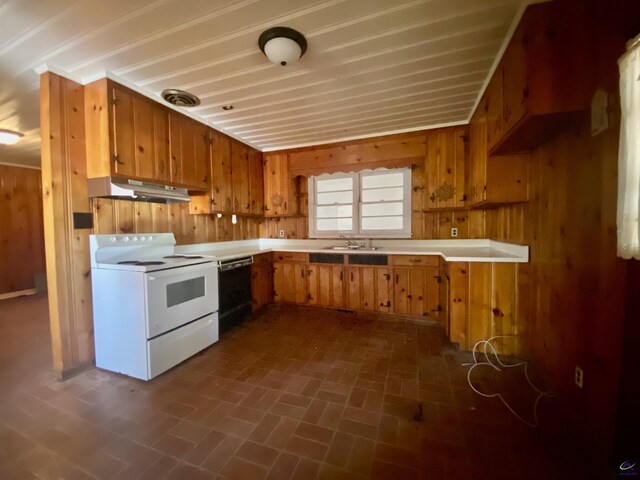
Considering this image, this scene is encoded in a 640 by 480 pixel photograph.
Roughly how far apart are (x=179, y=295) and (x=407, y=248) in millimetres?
2821

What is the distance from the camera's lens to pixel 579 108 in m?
1.27

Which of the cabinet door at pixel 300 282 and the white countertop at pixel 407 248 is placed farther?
the cabinet door at pixel 300 282

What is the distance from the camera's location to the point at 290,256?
3.82m

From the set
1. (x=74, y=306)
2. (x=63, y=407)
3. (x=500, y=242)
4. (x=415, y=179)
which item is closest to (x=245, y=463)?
(x=63, y=407)

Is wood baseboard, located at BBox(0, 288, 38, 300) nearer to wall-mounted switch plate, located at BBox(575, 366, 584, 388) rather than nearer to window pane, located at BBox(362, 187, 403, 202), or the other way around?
window pane, located at BBox(362, 187, 403, 202)

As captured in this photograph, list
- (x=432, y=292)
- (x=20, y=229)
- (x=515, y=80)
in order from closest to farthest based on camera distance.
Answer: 1. (x=515, y=80)
2. (x=432, y=292)
3. (x=20, y=229)

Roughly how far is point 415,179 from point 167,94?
10.2 feet

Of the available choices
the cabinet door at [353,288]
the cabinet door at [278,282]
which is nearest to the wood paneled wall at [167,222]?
the cabinet door at [278,282]

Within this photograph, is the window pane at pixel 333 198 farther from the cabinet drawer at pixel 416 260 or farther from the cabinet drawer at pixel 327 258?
the cabinet drawer at pixel 416 260

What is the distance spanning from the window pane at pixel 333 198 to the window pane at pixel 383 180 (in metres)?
0.29

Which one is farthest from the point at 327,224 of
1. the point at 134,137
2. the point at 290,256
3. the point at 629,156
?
the point at 629,156

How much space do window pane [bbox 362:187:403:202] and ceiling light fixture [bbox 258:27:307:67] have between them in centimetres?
235

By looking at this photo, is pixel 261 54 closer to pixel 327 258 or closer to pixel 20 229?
pixel 327 258

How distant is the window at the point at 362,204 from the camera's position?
366 cm
